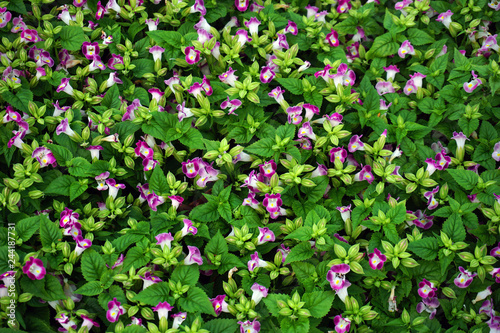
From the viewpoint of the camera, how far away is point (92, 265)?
3.17 metres

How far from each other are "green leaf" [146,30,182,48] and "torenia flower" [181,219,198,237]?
68.0 inches

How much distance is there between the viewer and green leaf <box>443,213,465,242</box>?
327cm

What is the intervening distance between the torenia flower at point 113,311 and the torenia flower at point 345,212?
1658mm

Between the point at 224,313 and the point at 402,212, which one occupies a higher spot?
the point at 402,212

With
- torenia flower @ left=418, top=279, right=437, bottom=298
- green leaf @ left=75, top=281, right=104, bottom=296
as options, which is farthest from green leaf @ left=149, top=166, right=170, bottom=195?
torenia flower @ left=418, top=279, right=437, bottom=298

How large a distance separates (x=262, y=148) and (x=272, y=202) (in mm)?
439

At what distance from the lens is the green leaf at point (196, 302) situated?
9.71 ft

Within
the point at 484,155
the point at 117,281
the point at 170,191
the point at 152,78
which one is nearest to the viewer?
the point at 117,281

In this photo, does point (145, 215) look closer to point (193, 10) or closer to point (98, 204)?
point (98, 204)

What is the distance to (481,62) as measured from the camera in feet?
14.2

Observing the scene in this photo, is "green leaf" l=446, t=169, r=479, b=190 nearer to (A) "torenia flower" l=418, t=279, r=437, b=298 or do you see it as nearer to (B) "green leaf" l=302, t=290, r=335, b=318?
(A) "torenia flower" l=418, t=279, r=437, b=298

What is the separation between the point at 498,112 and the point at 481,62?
0.59 meters

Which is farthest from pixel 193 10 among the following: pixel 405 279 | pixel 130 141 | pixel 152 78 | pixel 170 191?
pixel 405 279

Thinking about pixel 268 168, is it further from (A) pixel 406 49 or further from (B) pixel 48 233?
(A) pixel 406 49
